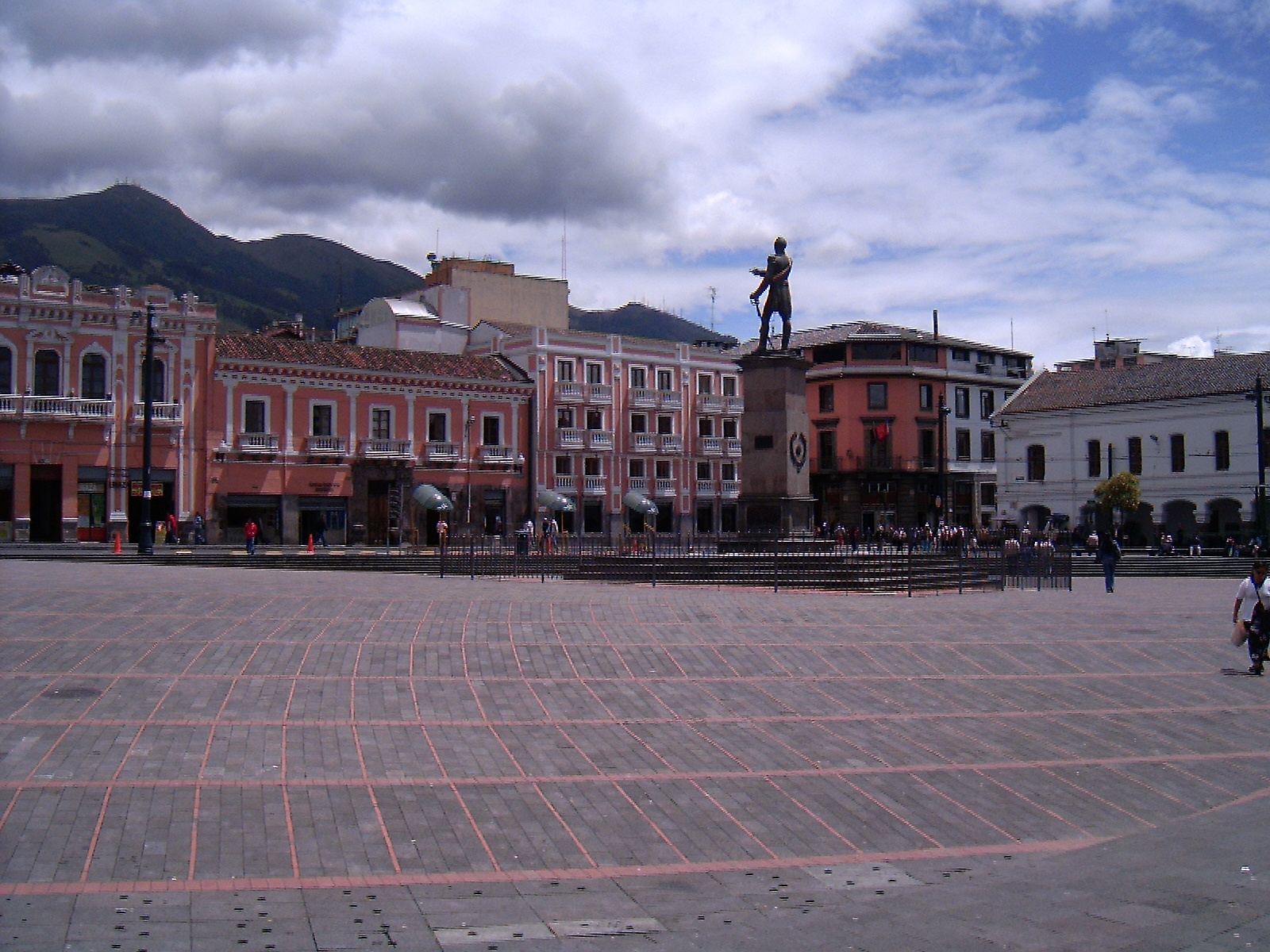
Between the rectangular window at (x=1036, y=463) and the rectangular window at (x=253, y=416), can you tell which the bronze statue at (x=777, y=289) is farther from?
the rectangular window at (x=1036, y=463)

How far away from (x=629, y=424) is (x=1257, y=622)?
44.0m

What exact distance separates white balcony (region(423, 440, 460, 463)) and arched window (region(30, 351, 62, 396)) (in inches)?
588

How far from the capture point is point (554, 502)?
5150 cm

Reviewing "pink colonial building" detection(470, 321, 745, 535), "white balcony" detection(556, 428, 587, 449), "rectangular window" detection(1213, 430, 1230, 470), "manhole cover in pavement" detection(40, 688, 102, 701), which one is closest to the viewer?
"manhole cover in pavement" detection(40, 688, 102, 701)

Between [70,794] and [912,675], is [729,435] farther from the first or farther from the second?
[70,794]

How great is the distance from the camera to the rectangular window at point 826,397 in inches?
2614

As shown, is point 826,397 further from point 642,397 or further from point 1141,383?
point 1141,383

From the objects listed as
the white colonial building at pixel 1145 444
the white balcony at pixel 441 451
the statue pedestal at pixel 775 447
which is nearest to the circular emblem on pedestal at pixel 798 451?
the statue pedestal at pixel 775 447

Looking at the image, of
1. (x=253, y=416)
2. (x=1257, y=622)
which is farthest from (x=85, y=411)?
(x=1257, y=622)

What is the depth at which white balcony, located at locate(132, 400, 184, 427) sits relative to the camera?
42.8 m

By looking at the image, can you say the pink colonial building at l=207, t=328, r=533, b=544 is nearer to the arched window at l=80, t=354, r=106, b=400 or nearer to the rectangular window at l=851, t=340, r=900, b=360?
the arched window at l=80, t=354, r=106, b=400

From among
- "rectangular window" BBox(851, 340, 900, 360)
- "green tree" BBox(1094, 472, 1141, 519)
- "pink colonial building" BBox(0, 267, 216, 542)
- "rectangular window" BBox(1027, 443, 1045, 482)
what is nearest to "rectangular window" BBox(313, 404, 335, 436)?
"pink colonial building" BBox(0, 267, 216, 542)

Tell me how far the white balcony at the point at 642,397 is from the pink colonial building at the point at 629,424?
52 mm

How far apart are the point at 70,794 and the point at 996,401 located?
68080 mm
